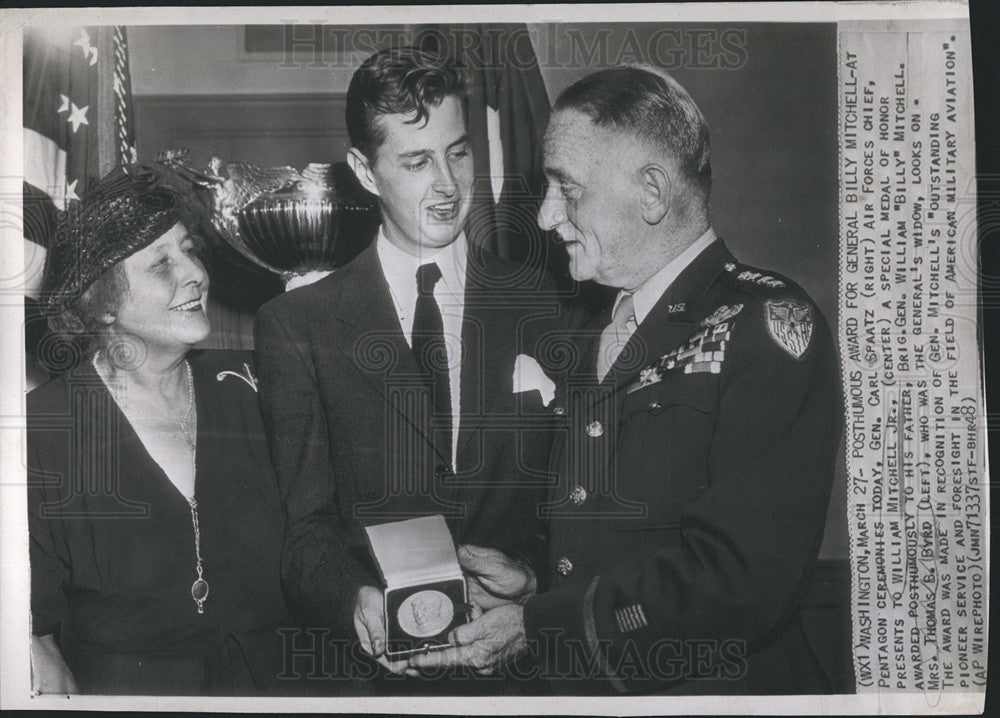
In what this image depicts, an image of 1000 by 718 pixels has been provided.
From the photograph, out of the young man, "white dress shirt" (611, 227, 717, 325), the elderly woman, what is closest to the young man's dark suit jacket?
the young man

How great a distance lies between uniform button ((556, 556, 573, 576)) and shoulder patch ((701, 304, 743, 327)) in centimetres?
72

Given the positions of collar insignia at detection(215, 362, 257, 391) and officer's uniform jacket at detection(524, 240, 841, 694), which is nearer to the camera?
officer's uniform jacket at detection(524, 240, 841, 694)

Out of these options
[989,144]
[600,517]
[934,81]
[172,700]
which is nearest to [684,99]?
[934,81]

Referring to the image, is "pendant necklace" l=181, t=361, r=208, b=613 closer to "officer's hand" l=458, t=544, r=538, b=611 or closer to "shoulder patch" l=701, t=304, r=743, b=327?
"officer's hand" l=458, t=544, r=538, b=611

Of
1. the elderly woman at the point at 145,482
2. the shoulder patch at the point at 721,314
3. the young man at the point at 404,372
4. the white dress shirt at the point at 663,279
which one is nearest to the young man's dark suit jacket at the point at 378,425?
the young man at the point at 404,372

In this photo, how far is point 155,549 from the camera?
8.52ft

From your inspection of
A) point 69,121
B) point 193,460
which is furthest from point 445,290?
point 69,121

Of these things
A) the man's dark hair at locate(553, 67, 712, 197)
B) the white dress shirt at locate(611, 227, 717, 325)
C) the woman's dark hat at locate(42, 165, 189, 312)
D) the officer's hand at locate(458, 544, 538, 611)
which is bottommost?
the officer's hand at locate(458, 544, 538, 611)

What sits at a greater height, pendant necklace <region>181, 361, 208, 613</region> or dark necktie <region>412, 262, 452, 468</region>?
dark necktie <region>412, 262, 452, 468</region>

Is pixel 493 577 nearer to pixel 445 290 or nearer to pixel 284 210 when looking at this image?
pixel 445 290

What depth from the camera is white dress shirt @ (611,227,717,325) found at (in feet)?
8.35

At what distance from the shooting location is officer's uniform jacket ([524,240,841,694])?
250cm

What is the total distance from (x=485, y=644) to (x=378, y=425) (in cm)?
65

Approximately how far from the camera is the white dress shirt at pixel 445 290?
102 inches
